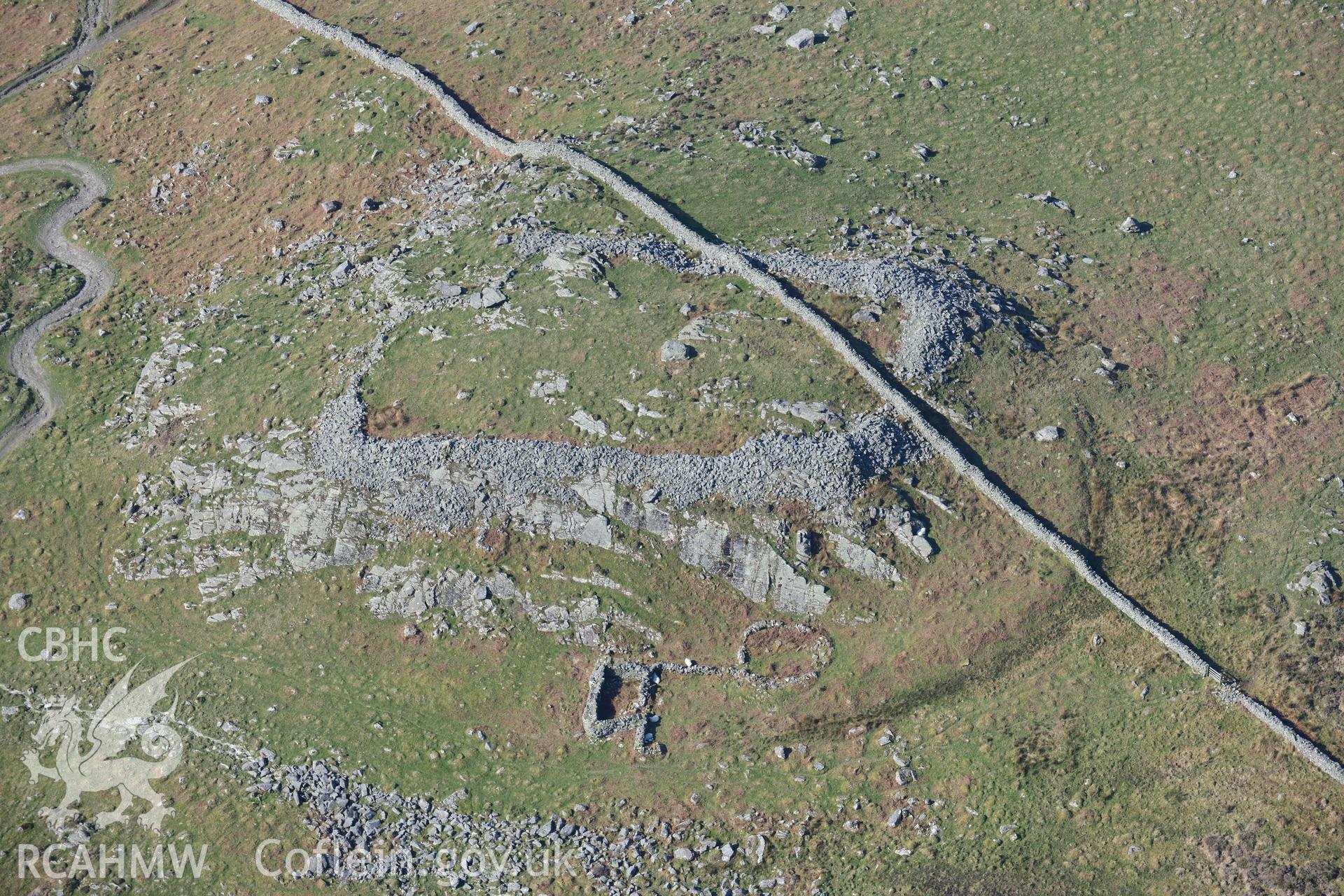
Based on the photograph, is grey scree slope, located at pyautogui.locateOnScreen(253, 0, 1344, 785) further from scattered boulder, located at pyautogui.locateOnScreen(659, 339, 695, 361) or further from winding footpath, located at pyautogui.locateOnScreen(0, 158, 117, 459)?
winding footpath, located at pyautogui.locateOnScreen(0, 158, 117, 459)

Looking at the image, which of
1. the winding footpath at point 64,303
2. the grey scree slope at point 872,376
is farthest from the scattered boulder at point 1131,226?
the winding footpath at point 64,303

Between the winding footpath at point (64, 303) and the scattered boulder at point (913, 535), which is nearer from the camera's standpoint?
the scattered boulder at point (913, 535)

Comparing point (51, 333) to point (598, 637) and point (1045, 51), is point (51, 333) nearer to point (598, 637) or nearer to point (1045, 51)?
point (598, 637)

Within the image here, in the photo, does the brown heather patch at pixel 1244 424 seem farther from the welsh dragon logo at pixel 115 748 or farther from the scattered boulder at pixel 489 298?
the welsh dragon logo at pixel 115 748

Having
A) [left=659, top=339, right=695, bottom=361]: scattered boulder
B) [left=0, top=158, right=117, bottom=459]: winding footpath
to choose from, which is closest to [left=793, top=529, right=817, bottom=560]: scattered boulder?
[left=659, top=339, right=695, bottom=361]: scattered boulder

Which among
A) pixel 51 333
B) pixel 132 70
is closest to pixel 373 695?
pixel 51 333

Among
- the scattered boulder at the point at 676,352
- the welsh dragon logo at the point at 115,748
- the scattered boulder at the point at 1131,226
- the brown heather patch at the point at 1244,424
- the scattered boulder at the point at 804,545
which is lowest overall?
the brown heather patch at the point at 1244,424

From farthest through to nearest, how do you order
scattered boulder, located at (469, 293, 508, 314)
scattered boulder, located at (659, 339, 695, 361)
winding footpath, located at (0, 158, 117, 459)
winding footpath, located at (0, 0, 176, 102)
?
winding footpath, located at (0, 0, 176, 102)
winding footpath, located at (0, 158, 117, 459)
scattered boulder, located at (469, 293, 508, 314)
scattered boulder, located at (659, 339, 695, 361)
